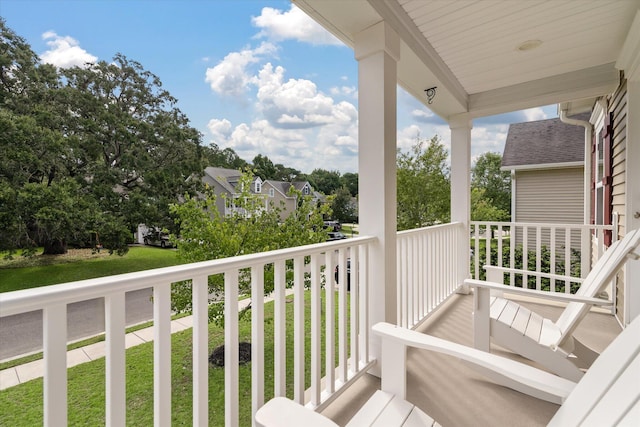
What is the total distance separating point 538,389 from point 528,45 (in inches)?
115

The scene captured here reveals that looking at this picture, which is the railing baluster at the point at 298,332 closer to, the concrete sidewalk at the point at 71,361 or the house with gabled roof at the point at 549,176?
the concrete sidewalk at the point at 71,361

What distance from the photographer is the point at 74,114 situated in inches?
224

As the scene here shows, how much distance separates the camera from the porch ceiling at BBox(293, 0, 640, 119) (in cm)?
213

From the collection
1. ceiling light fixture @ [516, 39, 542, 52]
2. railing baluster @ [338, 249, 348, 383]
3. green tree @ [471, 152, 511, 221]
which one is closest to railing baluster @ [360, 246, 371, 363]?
railing baluster @ [338, 249, 348, 383]

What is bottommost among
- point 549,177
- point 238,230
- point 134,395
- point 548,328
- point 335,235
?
point 134,395

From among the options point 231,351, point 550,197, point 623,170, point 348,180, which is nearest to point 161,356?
point 231,351

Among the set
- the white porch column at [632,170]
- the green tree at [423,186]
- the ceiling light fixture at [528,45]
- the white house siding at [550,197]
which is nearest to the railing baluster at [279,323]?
the ceiling light fixture at [528,45]

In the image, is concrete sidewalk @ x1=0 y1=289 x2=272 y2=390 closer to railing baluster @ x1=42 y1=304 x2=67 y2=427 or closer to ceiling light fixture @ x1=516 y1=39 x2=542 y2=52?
railing baluster @ x1=42 y1=304 x2=67 y2=427

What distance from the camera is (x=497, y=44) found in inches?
106

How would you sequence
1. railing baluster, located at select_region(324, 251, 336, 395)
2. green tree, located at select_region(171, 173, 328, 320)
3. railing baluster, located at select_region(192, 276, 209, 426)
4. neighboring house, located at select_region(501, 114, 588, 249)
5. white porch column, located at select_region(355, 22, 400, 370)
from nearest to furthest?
railing baluster, located at select_region(192, 276, 209, 426)
railing baluster, located at select_region(324, 251, 336, 395)
white porch column, located at select_region(355, 22, 400, 370)
green tree, located at select_region(171, 173, 328, 320)
neighboring house, located at select_region(501, 114, 588, 249)

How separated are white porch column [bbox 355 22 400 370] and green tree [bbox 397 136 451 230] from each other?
17.1 ft

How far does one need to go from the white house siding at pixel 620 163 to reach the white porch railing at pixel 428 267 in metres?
1.49

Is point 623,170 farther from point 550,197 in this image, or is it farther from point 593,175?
point 550,197

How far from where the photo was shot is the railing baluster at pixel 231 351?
1253 millimetres
